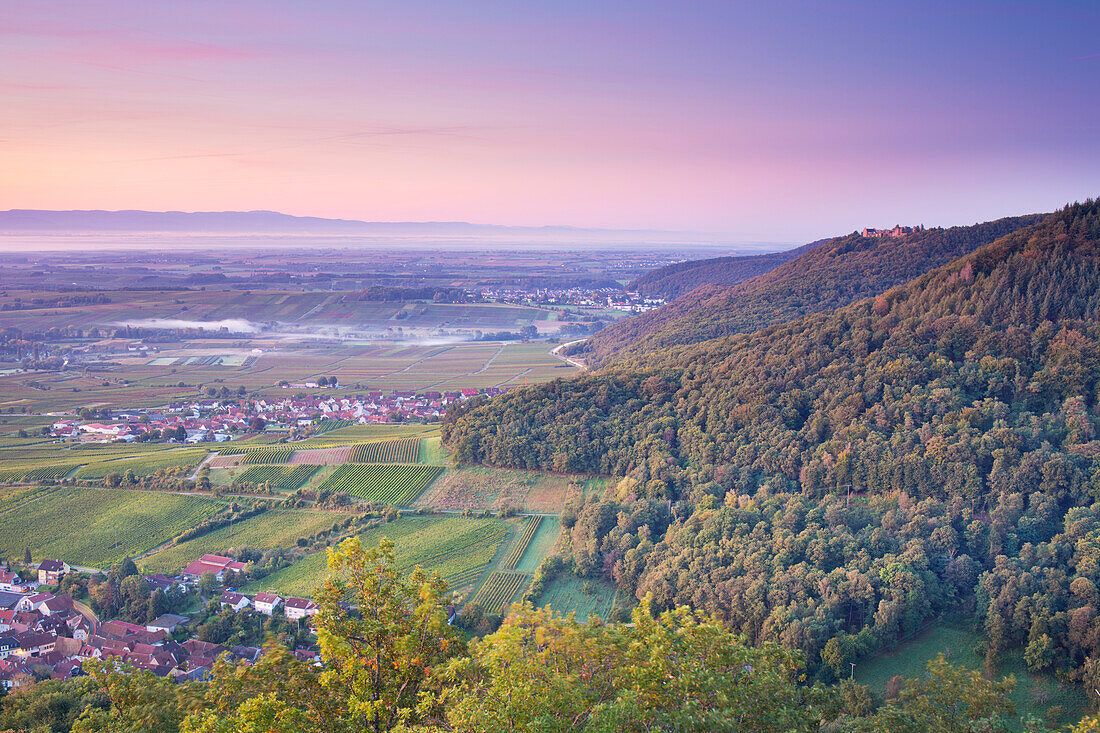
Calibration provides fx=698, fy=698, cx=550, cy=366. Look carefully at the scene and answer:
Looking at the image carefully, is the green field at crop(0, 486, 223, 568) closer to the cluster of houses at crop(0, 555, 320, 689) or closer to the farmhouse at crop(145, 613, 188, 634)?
the cluster of houses at crop(0, 555, 320, 689)

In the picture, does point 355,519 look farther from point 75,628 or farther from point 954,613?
point 954,613

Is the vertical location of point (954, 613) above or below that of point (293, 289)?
below

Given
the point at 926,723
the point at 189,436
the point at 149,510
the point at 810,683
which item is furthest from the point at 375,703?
the point at 189,436

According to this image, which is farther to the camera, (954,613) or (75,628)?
(75,628)

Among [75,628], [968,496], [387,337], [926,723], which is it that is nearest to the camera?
[926,723]

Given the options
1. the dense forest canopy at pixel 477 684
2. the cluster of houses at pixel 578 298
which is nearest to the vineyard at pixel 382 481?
the dense forest canopy at pixel 477 684

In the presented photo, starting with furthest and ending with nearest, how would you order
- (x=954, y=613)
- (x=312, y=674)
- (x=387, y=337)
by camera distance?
(x=387, y=337) < (x=954, y=613) < (x=312, y=674)

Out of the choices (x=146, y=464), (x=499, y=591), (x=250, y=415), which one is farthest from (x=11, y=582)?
(x=250, y=415)

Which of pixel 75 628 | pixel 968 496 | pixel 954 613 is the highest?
pixel 968 496
